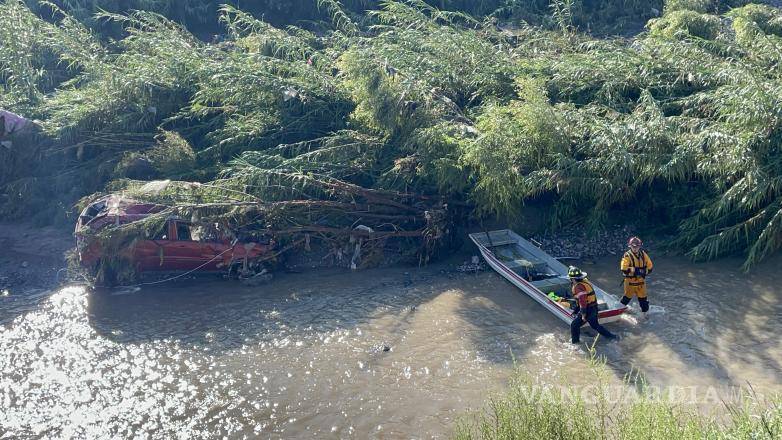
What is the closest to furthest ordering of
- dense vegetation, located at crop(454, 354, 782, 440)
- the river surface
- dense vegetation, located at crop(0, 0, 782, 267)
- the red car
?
1. dense vegetation, located at crop(454, 354, 782, 440)
2. the river surface
3. dense vegetation, located at crop(0, 0, 782, 267)
4. the red car

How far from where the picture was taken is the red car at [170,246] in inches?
473

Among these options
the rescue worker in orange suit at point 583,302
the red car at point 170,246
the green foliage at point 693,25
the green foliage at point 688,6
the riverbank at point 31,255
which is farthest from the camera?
the green foliage at point 688,6

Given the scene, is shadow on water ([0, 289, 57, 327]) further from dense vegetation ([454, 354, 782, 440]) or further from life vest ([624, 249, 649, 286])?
life vest ([624, 249, 649, 286])

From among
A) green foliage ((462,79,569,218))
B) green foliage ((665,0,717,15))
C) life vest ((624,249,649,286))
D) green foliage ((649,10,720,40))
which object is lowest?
life vest ((624,249,649,286))

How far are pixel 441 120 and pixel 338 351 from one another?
198 inches

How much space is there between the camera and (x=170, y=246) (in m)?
12.2

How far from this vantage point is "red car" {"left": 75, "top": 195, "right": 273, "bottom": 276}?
1201 centimetres

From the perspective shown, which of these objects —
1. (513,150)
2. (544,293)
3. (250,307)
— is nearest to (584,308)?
(544,293)

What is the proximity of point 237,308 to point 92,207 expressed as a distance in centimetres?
373

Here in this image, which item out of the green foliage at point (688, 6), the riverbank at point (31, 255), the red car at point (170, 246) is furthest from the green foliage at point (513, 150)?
the riverbank at point (31, 255)

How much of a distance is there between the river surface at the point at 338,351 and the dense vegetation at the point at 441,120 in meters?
1.45

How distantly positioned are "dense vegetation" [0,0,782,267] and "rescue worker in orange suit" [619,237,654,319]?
2.08 meters

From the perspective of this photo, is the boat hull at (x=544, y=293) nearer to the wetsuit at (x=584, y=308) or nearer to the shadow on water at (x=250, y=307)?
the wetsuit at (x=584, y=308)

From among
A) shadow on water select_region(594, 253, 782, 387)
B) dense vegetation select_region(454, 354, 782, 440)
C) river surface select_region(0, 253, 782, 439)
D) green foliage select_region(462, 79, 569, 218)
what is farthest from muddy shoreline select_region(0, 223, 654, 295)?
dense vegetation select_region(454, 354, 782, 440)
